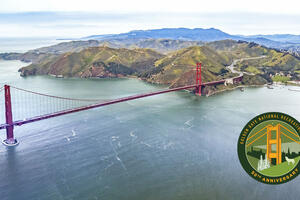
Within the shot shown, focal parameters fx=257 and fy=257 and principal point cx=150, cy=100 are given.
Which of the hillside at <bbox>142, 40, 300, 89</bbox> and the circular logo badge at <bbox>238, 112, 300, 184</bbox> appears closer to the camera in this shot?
the circular logo badge at <bbox>238, 112, 300, 184</bbox>

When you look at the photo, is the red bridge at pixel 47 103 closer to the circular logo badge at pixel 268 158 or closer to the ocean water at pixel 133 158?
the ocean water at pixel 133 158

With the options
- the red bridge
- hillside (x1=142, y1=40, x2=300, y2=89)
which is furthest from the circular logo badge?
hillside (x1=142, y1=40, x2=300, y2=89)

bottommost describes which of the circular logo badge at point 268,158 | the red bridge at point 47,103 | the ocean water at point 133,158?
the ocean water at point 133,158

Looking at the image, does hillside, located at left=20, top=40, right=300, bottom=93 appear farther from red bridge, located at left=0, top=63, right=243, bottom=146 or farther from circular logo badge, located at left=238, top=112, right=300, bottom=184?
circular logo badge, located at left=238, top=112, right=300, bottom=184

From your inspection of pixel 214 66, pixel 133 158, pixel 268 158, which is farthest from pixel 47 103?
pixel 214 66

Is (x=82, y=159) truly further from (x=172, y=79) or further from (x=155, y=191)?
(x=172, y=79)

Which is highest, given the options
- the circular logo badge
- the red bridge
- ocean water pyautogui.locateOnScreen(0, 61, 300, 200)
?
the circular logo badge

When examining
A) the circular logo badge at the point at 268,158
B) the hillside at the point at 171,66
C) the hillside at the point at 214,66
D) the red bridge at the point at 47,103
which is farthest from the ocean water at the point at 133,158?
the hillside at the point at 171,66
